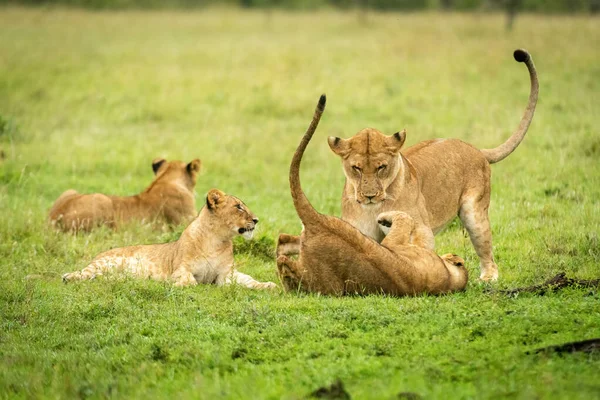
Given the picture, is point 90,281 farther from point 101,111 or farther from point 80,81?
point 80,81

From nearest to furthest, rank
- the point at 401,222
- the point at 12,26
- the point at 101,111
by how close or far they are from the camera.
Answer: the point at 401,222
the point at 101,111
the point at 12,26

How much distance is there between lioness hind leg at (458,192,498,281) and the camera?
7.47 metres

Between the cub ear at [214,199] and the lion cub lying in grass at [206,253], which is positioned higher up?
the cub ear at [214,199]

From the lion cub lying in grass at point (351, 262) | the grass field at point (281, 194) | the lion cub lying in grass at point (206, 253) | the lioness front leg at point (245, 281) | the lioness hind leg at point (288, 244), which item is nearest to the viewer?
the grass field at point (281, 194)

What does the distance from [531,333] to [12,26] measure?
2990 centimetres

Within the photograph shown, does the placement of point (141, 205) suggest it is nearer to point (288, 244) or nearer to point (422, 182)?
point (288, 244)

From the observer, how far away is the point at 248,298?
22.4 feet

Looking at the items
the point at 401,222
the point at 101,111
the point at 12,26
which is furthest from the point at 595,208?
the point at 12,26

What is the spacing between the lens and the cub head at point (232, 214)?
773 centimetres

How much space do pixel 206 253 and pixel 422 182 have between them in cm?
171

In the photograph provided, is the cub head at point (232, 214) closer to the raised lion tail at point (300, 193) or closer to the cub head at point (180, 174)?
the raised lion tail at point (300, 193)

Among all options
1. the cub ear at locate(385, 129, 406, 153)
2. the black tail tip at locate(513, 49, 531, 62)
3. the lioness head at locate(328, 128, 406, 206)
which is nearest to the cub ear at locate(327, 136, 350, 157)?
the lioness head at locate(328, 128, 406, 206)

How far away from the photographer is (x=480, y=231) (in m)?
7.48

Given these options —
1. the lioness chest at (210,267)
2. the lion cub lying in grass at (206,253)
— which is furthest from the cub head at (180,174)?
the lioness chest at (210,267)
